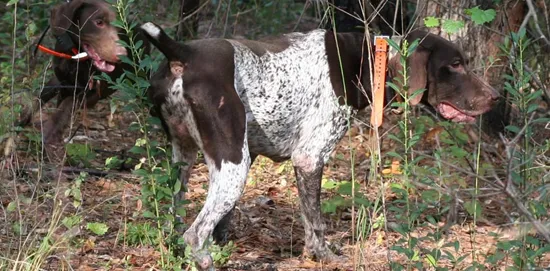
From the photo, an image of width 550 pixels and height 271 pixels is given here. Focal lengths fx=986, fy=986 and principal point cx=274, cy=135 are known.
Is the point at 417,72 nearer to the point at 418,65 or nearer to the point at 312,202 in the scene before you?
the point at 418,65

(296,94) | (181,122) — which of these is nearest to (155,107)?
(181,122)

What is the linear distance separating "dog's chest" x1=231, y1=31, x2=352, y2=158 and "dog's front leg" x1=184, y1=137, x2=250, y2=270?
41 cm

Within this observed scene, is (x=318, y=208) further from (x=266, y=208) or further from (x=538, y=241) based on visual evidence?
(x=538, y=241)

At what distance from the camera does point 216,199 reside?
199 inches

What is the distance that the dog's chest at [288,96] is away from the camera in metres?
Result: 5.41

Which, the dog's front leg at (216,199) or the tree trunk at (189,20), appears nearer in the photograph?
the dog's front leg at (216,199)

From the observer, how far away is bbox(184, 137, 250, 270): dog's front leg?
16.3 ft

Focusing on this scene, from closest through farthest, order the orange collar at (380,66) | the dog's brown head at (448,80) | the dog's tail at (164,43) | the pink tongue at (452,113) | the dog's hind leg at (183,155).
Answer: the dog's tail at (164,43), the dog's hind leg at (183,155), the orange collar at (380,66), the dog's brown head at (448,80), the pink tongue at (452,113)

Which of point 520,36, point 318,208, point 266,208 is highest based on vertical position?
point 520,36

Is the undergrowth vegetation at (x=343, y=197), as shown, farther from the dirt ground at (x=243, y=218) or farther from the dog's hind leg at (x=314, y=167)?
the dog's hind leg at (x=314, y=167)

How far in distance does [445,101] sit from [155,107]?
75.1 inches

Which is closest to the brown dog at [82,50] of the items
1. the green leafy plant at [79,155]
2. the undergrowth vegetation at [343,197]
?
the green leafy plant at [79,155]

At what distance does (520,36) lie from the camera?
4.43 meters

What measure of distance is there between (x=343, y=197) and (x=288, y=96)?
4.57 feet
